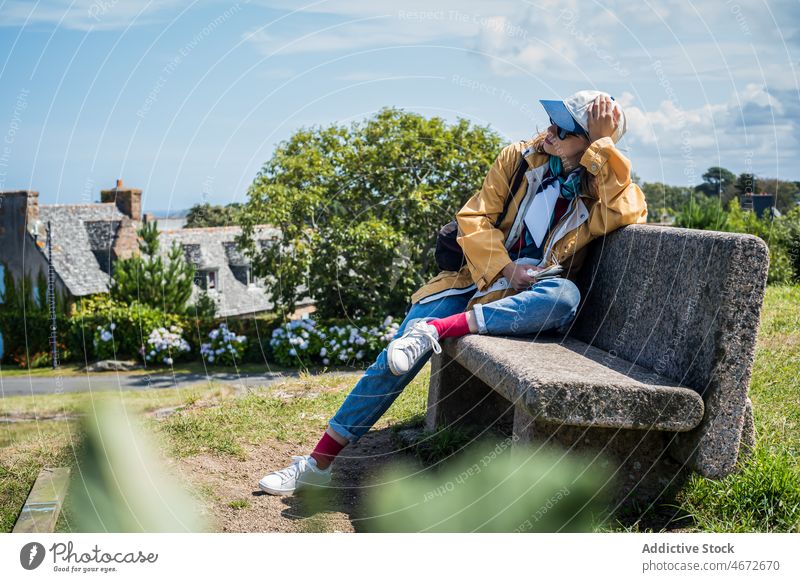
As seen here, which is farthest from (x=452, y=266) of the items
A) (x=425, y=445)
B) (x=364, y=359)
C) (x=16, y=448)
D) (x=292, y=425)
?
(x=364, y=359)

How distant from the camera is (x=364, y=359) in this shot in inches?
432

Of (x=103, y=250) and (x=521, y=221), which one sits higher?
(x=521, y=221)

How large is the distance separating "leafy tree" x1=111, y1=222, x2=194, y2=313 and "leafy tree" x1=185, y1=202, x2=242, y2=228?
1.15 metres

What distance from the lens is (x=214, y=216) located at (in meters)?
24.7

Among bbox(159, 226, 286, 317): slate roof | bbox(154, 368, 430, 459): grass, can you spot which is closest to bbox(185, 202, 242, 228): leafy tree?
bbox(159, 226, 286, 317): slate roof

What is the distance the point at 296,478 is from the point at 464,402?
3.13 ft

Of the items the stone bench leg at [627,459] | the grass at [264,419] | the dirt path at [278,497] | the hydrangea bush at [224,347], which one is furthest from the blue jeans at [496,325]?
the hydrangea bush at [224,347]

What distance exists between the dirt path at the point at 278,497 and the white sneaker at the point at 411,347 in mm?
631

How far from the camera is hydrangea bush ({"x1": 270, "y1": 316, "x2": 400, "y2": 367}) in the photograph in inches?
424

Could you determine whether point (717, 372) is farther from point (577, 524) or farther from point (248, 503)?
point (248, 503)

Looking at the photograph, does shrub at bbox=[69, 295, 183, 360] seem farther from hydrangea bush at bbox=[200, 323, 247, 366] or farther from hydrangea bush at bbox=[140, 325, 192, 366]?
hydrangea bush at bbox=[200, 323, 247, 366]

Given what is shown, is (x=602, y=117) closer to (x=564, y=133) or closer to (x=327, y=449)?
(x=564, y=133)

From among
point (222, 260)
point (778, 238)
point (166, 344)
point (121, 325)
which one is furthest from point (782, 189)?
point (222, 260)

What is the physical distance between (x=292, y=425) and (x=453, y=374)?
1.11m
